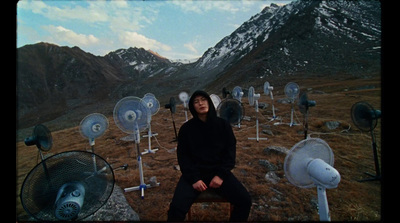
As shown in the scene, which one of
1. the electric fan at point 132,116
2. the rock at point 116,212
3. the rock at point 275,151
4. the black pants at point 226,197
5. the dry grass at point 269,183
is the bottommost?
the rock at point 116,212

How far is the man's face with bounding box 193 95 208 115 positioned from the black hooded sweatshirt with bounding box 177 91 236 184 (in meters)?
0.06

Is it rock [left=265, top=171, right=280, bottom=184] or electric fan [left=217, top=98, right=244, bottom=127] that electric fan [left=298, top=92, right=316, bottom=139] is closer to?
electric fan [left=217, top=98, right=244, bottom=127]

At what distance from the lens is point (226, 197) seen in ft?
8.26

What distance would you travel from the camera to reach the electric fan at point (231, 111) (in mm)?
5934

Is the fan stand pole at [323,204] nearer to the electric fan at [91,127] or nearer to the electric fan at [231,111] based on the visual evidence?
the electric fan at [231,111]

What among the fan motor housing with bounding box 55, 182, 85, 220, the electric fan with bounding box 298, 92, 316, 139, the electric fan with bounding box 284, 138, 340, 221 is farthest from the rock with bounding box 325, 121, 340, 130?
the fan motor housing with bounding box 55, 182, 85, 220

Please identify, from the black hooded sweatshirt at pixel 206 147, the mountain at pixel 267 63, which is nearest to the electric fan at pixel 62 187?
the black hooded sweatshirt at pixel 206 147

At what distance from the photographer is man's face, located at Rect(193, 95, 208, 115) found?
2.91 m

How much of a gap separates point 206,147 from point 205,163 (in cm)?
24

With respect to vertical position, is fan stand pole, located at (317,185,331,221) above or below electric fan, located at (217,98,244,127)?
below

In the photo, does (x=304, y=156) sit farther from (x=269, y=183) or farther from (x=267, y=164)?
(x=267, y=164)
